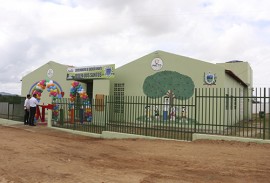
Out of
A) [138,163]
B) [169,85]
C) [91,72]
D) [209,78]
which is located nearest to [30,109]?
[91,72]

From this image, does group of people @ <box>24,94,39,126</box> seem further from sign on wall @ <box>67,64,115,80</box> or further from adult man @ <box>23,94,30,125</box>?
sign on wall @ <box>67,64,115,80</box>

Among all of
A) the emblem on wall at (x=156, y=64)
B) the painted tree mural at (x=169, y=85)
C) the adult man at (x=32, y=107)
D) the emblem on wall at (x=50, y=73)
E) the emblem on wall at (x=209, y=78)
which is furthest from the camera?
the emblem on wall at (x=50, y=73)

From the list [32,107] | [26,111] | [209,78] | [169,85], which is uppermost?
[209,78]

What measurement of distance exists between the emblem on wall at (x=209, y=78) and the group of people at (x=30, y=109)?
9770 mm

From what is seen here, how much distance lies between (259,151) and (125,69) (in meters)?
12.7

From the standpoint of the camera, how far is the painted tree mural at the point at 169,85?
17.6 m

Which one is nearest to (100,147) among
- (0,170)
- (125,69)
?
(0,170)

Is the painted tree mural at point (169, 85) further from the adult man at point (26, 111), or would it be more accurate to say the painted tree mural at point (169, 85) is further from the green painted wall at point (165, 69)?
the adult man at point (26, 111)

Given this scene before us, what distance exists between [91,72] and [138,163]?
13.9m

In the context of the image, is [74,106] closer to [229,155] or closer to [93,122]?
[93,122]

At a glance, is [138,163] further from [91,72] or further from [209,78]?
[91,72]

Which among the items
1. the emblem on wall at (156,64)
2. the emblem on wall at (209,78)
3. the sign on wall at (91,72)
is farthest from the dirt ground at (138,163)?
the sign on wall at (91,72)

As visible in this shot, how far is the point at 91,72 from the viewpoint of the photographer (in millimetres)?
20656

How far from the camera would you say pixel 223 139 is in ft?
34.9
